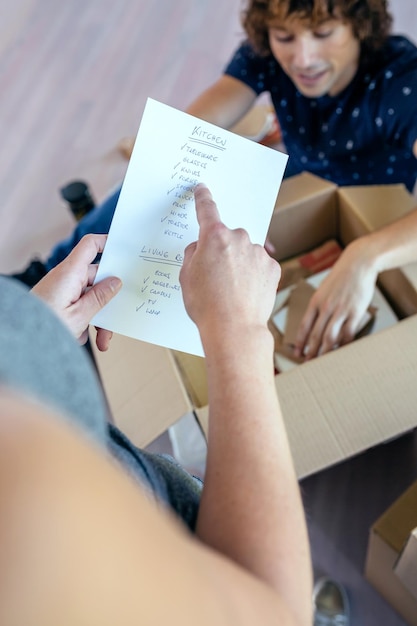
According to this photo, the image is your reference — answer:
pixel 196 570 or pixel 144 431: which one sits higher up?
pixel 196 570

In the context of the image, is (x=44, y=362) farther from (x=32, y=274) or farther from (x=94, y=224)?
(x=32, y=274)

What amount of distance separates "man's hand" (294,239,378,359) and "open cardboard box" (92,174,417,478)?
0.09 metres

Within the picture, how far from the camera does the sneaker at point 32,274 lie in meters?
1.27

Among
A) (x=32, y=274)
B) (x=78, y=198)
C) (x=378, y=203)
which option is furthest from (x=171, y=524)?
(x=78, y=198)

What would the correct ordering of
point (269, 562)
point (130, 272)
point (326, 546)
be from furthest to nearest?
point (326, 546), point (130, 272), point (269, 562)

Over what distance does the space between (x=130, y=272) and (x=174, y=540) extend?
0.39 m

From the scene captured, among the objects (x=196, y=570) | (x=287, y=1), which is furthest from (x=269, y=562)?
(x=287, y=1)

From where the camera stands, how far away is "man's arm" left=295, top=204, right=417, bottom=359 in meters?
0.78

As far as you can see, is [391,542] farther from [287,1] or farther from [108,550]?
[287,1]

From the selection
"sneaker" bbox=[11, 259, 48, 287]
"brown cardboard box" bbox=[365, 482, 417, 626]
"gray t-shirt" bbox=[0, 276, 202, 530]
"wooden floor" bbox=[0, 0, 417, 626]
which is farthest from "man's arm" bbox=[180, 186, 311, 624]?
"wooden floor" bbox=[0, 0, 417, 626]

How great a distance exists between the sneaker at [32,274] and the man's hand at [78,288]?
28.9 inches

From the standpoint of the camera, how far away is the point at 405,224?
791mm

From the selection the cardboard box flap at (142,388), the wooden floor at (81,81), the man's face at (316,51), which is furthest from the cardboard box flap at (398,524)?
the wooden floor at (81,81)

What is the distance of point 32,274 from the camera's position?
1280 mm
